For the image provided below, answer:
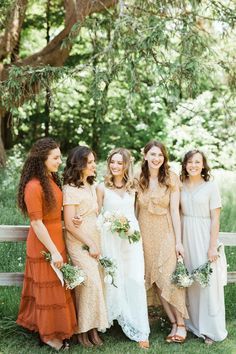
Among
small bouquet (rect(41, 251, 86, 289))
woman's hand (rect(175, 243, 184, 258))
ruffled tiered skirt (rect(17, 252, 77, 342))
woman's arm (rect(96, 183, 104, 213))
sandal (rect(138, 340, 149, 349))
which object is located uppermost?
woman's arm (rect(96, 183, 104, 213))

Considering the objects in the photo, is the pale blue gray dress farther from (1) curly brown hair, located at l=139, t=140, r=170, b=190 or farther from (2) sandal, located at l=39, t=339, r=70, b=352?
(2) sandal, located at l=39, t=339, r=70, b=352

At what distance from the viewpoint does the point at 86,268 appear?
4773 millimetres

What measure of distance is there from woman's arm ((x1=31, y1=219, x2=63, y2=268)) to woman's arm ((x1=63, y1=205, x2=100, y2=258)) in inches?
10.8

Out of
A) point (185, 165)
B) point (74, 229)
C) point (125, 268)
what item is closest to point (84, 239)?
point (74, 229)

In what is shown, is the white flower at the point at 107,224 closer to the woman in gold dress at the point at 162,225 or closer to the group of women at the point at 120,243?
the group of women at the point at 120,243

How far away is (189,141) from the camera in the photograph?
57.7 feet

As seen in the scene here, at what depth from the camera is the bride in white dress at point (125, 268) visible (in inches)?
195

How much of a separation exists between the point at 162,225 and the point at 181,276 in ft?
1.67

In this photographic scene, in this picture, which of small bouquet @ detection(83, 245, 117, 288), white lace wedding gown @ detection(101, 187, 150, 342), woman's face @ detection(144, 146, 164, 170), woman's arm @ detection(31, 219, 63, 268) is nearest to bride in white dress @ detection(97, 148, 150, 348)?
white lace wedding gown @ detection(101, 187, 150, 342)

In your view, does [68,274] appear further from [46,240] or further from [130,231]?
[130,231]

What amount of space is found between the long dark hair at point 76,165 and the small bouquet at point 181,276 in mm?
1178

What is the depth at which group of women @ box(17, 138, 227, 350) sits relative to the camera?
15.2 feet

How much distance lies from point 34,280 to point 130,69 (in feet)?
9.89

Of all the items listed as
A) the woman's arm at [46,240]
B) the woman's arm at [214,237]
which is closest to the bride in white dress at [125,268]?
the woman's arm at [46,240]
